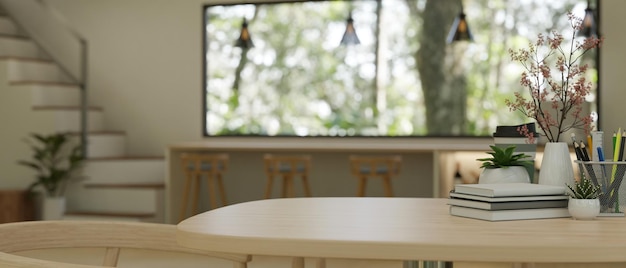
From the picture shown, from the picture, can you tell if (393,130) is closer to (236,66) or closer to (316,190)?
(316,190)

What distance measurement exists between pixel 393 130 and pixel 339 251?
24.6ft

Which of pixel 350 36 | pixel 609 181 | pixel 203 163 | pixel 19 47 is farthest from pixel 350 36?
pixel 609 181

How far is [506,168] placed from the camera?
257 centimetres

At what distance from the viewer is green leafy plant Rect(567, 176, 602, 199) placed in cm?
226

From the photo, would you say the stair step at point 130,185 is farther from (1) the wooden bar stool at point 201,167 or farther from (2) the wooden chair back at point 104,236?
(2) the wooden chair back at point 104,236

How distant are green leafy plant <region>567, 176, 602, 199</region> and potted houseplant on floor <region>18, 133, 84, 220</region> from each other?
23.6 feet

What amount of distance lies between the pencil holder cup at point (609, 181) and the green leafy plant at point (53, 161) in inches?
281

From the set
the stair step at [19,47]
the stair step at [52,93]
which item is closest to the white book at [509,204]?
the stair step at [52,93]

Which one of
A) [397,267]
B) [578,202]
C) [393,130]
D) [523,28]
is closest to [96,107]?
[393,130]

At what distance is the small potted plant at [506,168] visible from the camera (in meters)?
2.56

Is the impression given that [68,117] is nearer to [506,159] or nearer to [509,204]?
[506,159]

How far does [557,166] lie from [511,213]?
0.33 meters

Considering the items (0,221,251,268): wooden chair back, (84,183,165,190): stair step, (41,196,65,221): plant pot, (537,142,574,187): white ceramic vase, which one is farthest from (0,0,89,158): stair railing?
(537,142,574,187): white ceramic vase

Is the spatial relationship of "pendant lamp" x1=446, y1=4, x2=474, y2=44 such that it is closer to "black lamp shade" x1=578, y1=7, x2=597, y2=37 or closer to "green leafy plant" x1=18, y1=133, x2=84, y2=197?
"black lamp shade" x1=578, y1=7, x2=597, y2=37
